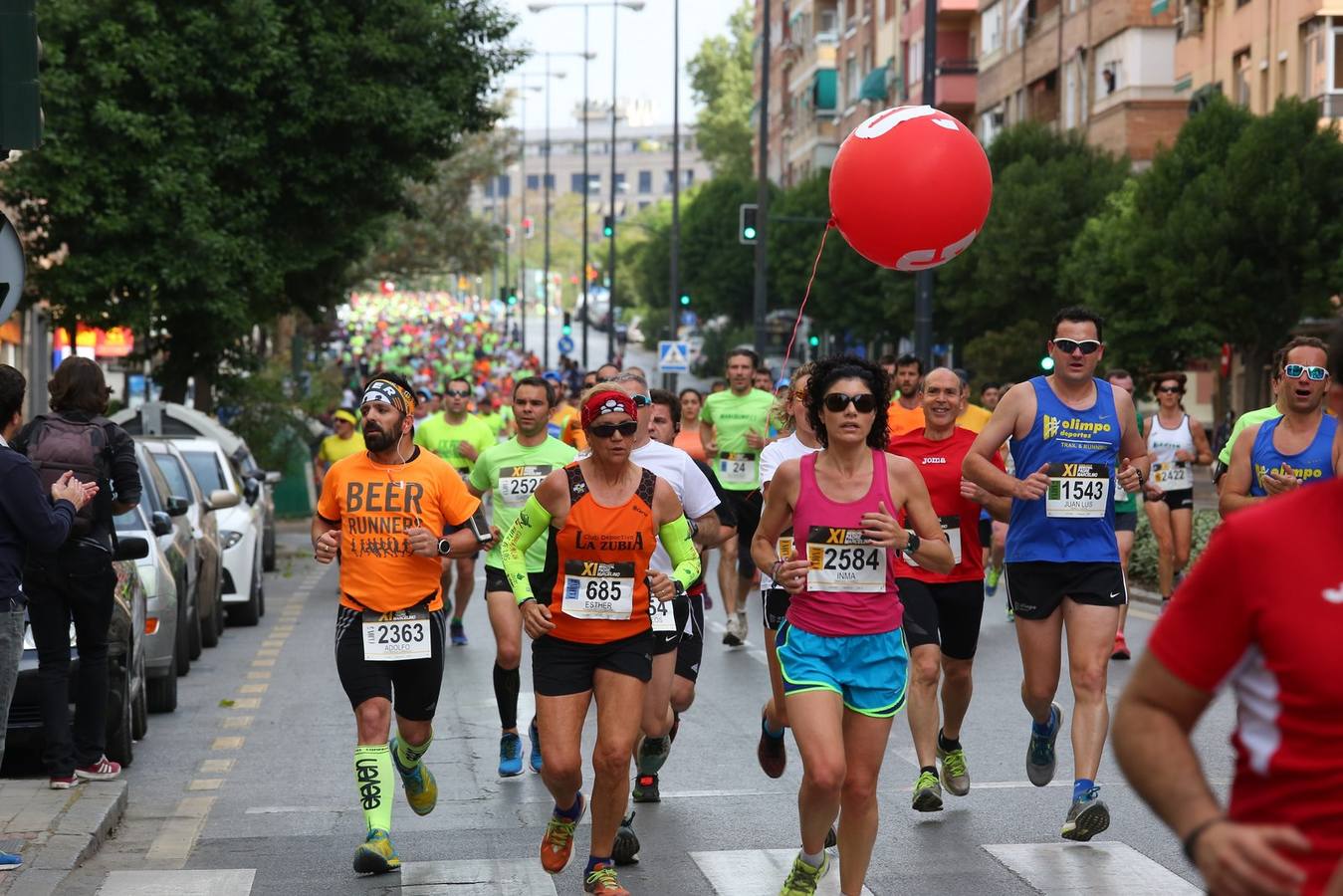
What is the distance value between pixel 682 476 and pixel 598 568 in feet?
4.65

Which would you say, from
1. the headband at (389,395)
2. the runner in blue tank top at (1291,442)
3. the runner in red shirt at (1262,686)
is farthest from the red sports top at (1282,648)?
the runner in blue tank top at (1291,442)

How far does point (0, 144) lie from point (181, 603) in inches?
242

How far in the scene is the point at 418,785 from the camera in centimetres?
856

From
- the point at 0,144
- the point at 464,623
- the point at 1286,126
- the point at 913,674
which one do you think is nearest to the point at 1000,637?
the point at 464,623

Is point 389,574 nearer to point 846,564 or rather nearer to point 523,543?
point 523,543

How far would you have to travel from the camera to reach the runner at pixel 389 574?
26.9 feet

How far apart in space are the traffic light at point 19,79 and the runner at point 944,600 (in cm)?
373

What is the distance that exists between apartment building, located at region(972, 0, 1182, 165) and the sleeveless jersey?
35.8m

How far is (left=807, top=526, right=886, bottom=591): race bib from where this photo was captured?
7.11 m

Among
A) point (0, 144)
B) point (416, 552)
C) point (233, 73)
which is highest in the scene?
point (233, 73)

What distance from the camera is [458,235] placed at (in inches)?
2434

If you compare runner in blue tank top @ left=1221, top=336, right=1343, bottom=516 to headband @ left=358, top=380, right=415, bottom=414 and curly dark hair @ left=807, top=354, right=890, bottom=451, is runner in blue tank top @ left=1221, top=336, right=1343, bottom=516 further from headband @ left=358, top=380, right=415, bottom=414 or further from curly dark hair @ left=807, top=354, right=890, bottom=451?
headband @ left=358, top=380, right=415, bottom=414

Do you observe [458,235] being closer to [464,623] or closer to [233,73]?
[233,73]

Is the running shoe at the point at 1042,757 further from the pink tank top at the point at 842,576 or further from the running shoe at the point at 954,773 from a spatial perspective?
the pink tank top at the point at 842,576
